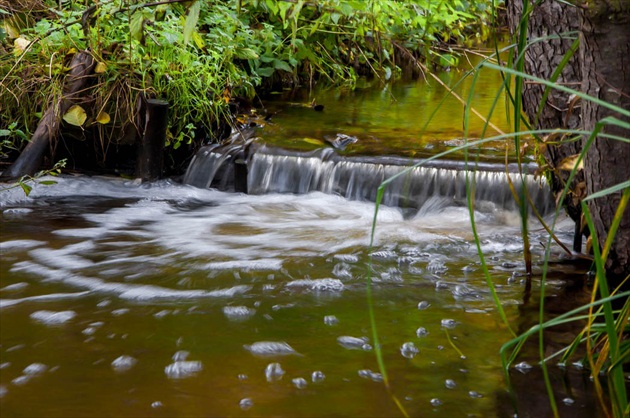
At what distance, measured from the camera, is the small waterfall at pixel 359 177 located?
484 cm

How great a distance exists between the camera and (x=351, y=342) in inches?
104

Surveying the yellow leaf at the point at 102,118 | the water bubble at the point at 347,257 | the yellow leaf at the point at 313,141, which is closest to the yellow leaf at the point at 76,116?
the yellow leaf at the point at 102,118

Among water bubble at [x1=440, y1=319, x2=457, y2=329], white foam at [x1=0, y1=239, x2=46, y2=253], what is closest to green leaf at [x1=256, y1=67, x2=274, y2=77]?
white foam at [x1=0, y1=239, x2=46, y2=253]

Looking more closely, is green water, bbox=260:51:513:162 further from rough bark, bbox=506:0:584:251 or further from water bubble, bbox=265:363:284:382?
water bubble, bbox=265:363:284:382

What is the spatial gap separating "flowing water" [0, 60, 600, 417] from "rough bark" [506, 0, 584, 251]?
1.82 feet

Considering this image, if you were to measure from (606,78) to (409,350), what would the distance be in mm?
1028

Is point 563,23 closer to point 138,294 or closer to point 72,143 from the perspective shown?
point 138,294

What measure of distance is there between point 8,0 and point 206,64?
5.64ft

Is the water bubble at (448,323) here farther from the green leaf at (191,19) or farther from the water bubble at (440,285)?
the green leaf at (191,19)

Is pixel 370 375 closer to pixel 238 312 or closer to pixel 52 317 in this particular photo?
pixel 238 312

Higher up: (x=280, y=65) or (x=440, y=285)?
(x=280, y=65)

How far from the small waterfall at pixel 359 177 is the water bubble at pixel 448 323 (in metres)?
2.02

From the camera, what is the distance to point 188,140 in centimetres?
571

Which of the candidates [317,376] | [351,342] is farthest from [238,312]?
[317,376]
